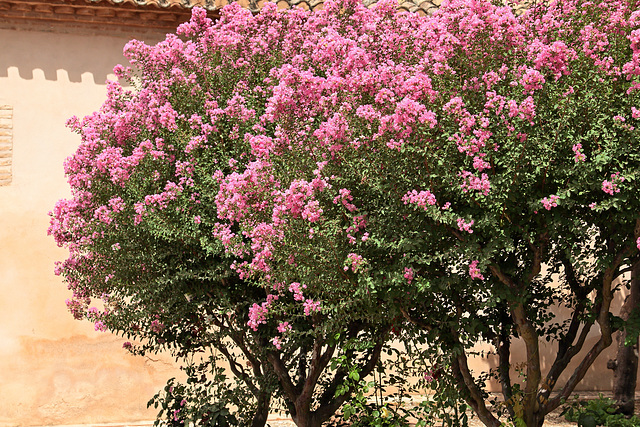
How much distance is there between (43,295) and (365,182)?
249 inches

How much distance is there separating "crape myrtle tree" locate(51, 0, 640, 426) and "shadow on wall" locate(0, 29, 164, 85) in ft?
11.2

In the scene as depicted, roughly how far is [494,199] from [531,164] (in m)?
0.28

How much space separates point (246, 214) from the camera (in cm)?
518

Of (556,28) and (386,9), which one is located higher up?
(386,9)

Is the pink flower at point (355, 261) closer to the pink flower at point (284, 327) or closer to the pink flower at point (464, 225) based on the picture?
the pink flower at point (464, 225)

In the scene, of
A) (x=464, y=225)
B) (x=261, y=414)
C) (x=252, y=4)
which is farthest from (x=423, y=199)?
(x=252, y=4)

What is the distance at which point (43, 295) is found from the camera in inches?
386

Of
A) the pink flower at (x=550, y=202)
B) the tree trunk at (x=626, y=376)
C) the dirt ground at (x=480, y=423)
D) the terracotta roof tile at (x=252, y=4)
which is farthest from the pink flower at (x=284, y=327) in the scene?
the tree trunk at (x=626, y=376)

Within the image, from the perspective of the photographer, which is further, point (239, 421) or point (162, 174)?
point (239, 421)

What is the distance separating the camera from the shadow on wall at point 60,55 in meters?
9.95

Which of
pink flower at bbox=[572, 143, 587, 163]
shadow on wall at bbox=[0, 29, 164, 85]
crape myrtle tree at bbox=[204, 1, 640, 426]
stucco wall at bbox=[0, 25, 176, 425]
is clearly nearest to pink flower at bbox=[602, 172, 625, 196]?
crape myrtle tree at bbox=[204, 1, 640, 426]

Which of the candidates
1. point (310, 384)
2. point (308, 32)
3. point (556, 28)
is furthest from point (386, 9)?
point (310, 384)

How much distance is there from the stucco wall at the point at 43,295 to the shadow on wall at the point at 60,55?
1cm

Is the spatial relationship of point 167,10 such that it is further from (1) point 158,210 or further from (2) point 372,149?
(2) point 372,149
